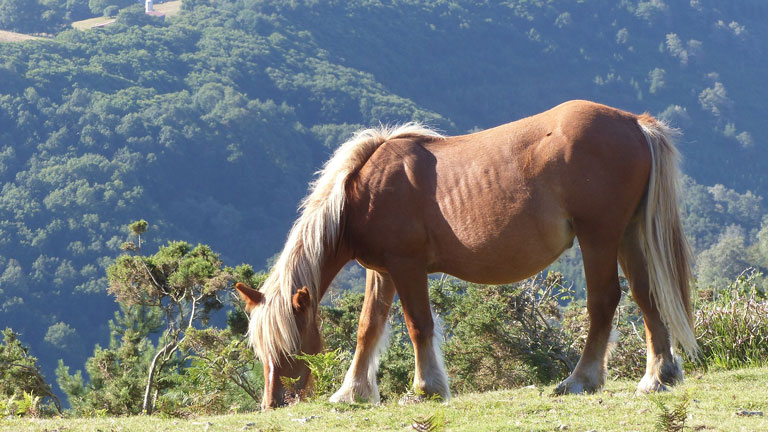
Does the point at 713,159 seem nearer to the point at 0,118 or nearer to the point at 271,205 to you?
the point at 271,205

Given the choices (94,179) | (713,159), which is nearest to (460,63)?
(713,159)

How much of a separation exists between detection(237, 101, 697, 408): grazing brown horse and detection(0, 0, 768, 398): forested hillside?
121ft

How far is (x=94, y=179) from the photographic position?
87.5 m

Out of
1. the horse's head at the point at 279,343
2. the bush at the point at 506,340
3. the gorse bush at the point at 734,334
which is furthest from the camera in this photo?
the bush at the point at 506,340

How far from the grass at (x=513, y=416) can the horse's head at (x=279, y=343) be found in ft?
1.18

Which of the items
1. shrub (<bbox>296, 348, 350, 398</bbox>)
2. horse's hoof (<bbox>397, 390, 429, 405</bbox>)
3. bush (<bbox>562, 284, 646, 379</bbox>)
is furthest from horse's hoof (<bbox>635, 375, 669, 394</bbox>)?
shrub (<bbox>296, 348, 350, 398</bbox>)

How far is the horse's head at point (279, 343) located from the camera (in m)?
6.09

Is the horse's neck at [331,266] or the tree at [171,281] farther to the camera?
the tree at [171,281]

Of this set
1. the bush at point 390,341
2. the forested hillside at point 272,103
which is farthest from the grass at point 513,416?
the forested hillside at point 272,103

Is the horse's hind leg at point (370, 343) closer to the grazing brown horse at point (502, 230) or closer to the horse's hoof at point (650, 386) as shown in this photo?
the grazing brown horse at point (502, 230)

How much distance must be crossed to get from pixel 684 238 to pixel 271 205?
93.1 m

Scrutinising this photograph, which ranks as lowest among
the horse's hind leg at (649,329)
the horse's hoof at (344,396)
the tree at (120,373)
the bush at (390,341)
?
the tree at (120,373)

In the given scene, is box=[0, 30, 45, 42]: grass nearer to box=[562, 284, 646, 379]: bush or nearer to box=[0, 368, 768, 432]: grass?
box=[562, 284, 646, 379]: bush

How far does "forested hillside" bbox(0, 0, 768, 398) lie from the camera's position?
2948 inches
